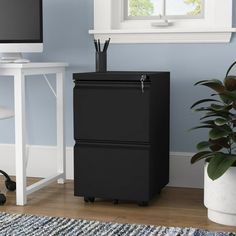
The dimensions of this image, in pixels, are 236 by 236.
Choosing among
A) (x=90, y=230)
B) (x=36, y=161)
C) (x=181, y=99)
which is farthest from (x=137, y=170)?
(x=36, y=161)

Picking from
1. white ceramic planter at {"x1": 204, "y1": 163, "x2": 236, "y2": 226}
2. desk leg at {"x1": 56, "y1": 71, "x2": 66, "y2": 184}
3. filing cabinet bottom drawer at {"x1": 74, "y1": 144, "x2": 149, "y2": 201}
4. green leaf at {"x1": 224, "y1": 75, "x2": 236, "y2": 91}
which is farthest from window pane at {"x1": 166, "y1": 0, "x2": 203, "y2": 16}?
white ceramic planter at {"x1": 204, "y1": 163, "x2": 236, "y2": 226}

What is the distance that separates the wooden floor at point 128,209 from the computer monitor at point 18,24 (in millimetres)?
721

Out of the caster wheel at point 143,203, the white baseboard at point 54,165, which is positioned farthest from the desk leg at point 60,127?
the caster wheel at point 143,203

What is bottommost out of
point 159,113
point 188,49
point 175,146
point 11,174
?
point 11,174

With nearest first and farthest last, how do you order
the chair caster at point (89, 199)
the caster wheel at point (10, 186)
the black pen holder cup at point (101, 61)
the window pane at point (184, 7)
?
the chair caster at point (89, 199) < the black pen holder cup at point (101, 61) < the caster wheel at point (10, 186) < the window pane at point (184, 7)

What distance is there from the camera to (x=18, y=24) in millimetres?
2732

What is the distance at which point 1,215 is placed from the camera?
2348 mm

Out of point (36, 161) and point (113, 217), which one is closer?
point (113, 217)

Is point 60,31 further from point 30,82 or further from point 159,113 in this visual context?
point 159,113

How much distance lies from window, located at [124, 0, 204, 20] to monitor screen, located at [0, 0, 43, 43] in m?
0.56

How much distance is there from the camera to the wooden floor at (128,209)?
7.52 feet

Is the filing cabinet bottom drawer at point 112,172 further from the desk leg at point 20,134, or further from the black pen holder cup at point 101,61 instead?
the black pen holder cup at point 101,61

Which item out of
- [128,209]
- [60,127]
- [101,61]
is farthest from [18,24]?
[128,209]

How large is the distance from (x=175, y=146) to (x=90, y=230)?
917 millimetres
